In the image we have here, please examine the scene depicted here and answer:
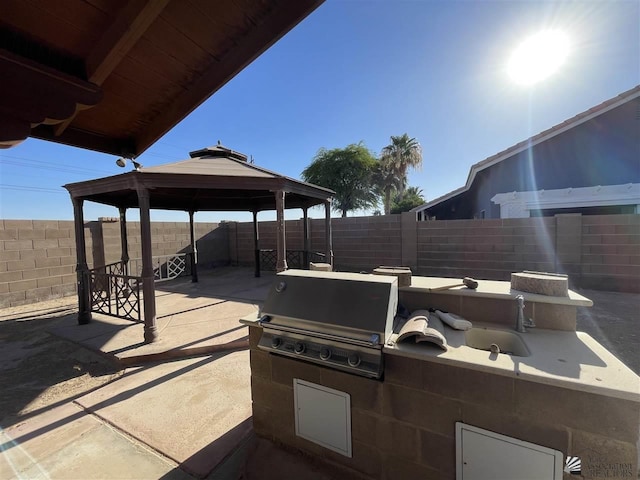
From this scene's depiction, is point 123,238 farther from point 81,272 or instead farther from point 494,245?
point 494,245

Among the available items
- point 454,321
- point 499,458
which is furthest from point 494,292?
point 499,458

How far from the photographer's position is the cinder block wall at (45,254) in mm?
5219

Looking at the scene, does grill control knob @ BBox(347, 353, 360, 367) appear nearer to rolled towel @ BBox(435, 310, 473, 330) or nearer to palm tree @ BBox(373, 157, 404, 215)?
rolled towel @ BBox(435, 310, 473, 330)

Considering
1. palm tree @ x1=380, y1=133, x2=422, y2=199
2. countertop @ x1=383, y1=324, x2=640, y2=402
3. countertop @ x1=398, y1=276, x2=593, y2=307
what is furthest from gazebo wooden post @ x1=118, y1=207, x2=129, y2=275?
palm tree @ x1=380, y1=133, x2=422, y2=199

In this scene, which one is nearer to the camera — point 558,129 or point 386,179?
point 558,129

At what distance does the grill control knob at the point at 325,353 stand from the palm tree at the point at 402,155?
20.4 metres

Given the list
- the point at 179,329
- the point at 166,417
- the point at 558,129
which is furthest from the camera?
the point at 558,129

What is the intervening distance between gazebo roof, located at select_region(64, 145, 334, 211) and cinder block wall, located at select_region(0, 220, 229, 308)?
148 centimetres

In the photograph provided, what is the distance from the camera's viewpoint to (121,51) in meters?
1.32

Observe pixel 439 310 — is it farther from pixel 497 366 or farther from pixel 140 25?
pixel 140 25

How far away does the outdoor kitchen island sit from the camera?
→ 1057mm

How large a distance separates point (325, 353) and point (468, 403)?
71cm

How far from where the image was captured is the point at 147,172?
130 inches

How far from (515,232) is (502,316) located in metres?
5.56
